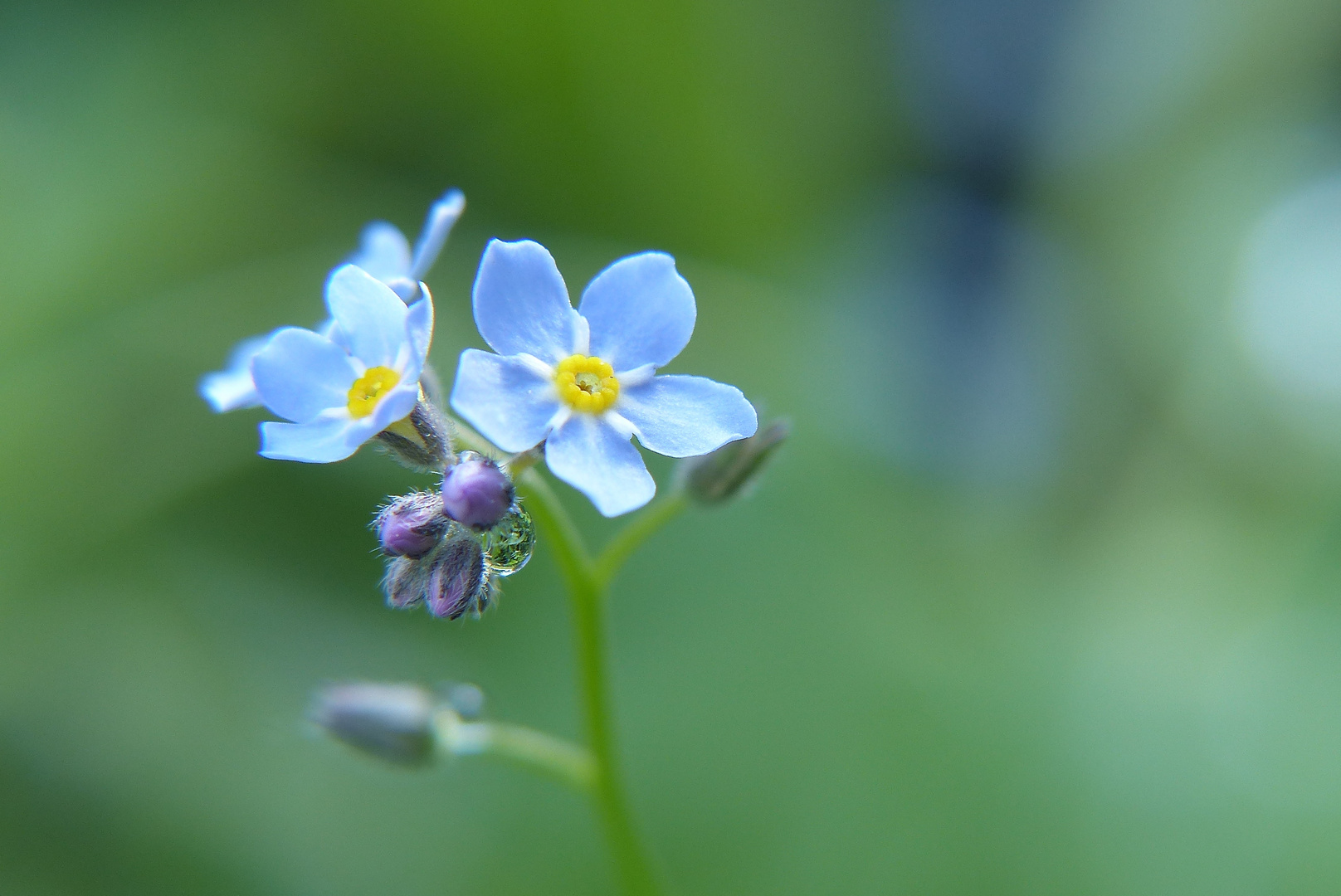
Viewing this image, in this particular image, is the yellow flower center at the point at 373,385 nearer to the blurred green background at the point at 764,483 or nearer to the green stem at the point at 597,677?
the green stem at the point at 597,677

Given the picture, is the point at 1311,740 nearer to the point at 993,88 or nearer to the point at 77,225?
the point at 993,88

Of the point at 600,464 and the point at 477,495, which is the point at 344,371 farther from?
the point at 600,464

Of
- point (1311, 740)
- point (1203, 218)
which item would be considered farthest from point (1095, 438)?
point (1311, 740)

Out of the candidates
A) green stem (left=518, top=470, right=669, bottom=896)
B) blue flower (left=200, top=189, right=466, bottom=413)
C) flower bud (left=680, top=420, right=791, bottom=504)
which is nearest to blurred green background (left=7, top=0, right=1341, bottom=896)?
green stem (left=518, top=470, right=669, bottom=896)

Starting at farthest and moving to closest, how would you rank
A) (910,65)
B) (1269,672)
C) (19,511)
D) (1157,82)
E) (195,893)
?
(910,65), (1157,82), (1269,672), (19,511), (195,893)

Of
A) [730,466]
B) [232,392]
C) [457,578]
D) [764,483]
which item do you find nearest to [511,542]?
[457,578]
